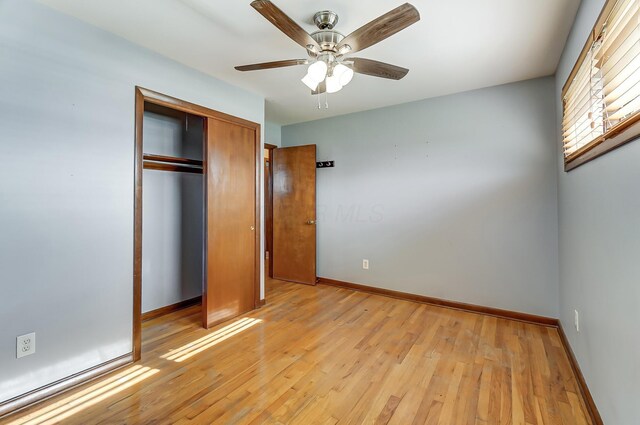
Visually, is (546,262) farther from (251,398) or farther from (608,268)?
(251,398)

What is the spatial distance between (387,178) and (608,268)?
8.01 ft

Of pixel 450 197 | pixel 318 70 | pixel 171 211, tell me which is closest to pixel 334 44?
pixel 318 70

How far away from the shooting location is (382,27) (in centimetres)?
148

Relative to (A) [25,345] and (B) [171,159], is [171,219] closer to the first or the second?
(B) [171,159]

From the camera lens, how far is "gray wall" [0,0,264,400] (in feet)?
5.39

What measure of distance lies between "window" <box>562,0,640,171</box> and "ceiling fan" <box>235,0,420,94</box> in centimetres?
83

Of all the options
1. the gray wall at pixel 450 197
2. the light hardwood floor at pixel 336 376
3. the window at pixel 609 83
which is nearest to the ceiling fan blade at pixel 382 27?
the window at pixel 609 83

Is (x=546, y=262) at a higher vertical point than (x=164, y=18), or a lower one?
lower

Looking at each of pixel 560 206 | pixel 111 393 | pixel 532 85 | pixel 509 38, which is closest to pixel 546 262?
pixel 560 206

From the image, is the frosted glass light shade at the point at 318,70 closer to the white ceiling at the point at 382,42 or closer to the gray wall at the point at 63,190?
the white ceiling at the point at 382,42

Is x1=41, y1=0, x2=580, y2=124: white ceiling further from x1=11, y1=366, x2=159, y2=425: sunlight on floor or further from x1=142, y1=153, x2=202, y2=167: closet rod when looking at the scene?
x1=11, y1=366, x2=159, y2=425: sunlight on floor

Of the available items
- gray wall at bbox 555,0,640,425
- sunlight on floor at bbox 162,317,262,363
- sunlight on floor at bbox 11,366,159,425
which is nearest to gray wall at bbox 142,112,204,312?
sunlight on floor at bbox 162,317,262,363

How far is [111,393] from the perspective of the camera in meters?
1.80

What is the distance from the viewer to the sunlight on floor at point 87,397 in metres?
1.58
